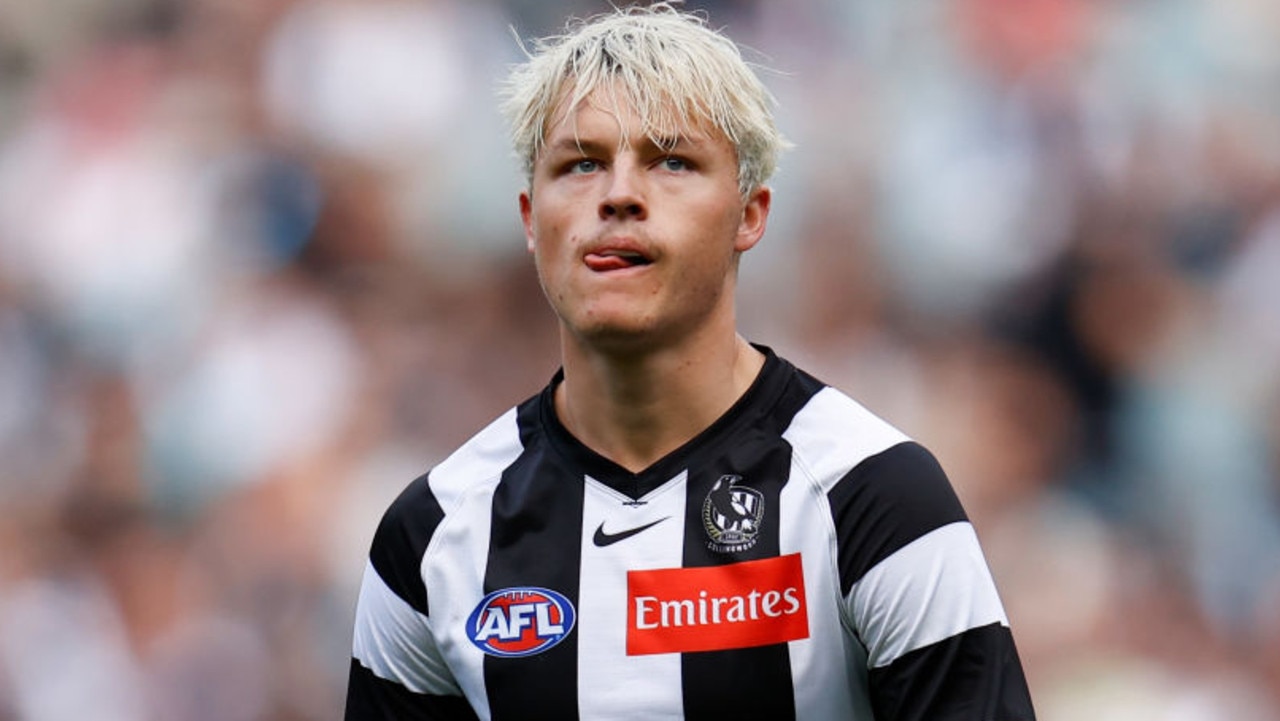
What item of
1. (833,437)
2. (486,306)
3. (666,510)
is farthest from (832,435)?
(486,306)

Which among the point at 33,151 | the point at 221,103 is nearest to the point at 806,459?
the point at 221,103

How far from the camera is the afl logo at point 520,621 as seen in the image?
2.37 metres

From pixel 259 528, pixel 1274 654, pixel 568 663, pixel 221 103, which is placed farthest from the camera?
pixel 221 103

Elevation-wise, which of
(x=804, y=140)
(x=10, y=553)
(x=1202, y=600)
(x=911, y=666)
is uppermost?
(x=804, y=140)

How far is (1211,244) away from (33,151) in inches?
131

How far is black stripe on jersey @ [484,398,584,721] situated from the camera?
235 cm

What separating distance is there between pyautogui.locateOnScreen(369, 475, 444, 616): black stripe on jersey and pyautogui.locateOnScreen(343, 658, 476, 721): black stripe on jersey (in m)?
0.15

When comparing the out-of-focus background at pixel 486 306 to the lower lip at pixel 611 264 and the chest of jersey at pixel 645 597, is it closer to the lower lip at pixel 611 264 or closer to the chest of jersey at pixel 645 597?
the chest of jersey at pixel 645 597

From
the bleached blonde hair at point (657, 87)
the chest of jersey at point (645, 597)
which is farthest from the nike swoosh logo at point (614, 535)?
the bleached blonde hair at point (657, 87)

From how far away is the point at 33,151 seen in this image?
4832 millimetres

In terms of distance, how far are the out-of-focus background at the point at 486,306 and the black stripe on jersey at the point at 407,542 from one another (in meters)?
1.93

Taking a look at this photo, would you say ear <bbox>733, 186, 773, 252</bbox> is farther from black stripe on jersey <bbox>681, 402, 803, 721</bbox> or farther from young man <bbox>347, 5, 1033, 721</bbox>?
black stripe on jersey <bbox>681, 402, 803, 721</bbox>

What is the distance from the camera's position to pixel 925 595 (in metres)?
2.19

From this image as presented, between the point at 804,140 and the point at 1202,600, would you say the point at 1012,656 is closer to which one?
the point at 1202,600
